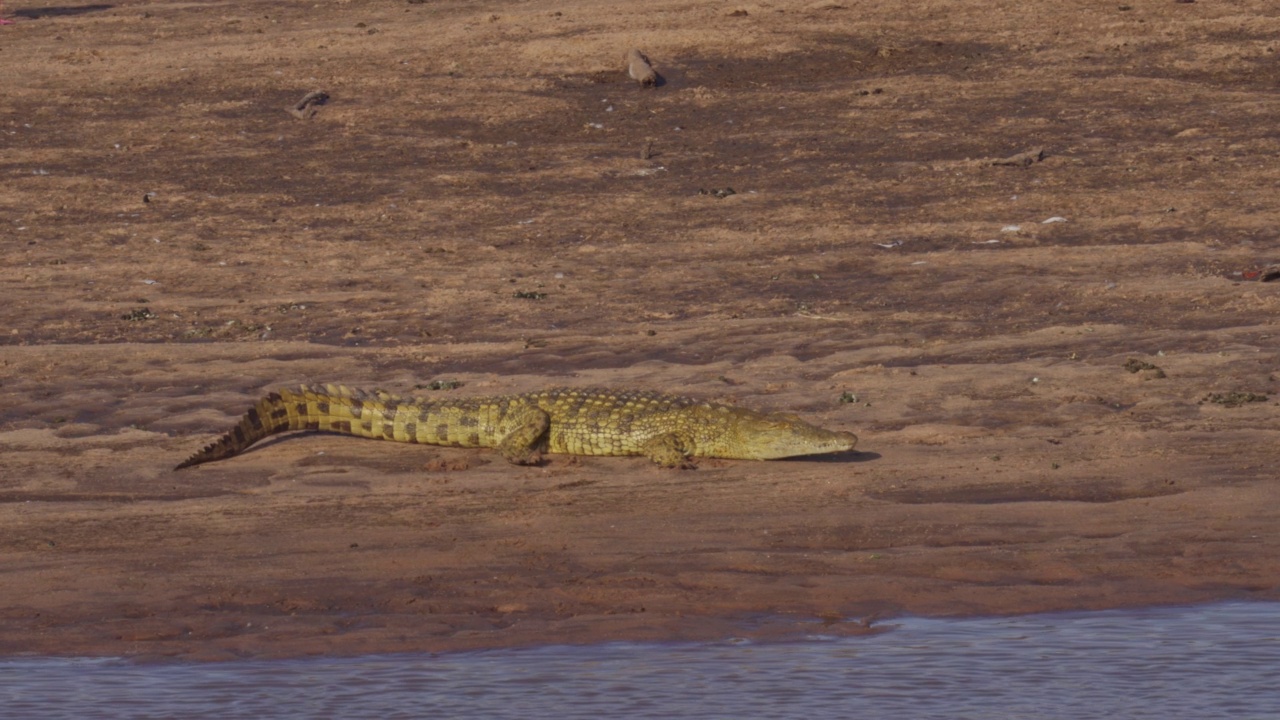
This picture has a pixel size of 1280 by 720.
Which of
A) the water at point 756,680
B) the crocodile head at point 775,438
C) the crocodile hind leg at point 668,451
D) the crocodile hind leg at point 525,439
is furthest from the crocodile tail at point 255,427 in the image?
the water at point 756,680

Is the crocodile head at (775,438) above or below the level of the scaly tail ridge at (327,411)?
below

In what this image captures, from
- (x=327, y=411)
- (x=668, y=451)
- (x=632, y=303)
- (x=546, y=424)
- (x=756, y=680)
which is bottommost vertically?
(x=756, y=680)

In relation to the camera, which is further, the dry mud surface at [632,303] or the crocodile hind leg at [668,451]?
the crocodile hind leg at [668,451]

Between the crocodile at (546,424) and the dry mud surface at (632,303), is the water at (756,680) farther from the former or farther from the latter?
the crocodile at (546,424)

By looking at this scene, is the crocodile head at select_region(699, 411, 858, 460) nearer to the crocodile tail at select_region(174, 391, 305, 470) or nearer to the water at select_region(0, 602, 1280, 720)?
the water at select_region(0, 602, 1280, 720)

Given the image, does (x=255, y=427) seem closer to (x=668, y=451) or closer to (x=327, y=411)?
(x=327, y=411)

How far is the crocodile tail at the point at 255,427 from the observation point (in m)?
8.97

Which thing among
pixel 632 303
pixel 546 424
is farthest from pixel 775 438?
pixel 632 303

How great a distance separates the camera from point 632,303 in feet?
40.4

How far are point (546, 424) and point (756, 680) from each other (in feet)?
9.52

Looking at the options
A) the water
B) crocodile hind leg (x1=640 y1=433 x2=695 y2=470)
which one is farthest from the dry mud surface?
the water

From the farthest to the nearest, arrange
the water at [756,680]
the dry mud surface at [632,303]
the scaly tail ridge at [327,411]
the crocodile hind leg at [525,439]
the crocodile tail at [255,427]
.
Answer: the scaly tail ridge at [327,411] → the crocodile hind leg at [525,439] → the crocodile tail at [255,427] → the dry mud surface at [632,303] → the water at [756,680]

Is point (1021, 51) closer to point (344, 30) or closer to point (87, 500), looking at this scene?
point (344, 30)

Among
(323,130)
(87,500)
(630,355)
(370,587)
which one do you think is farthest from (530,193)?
(370,587)
